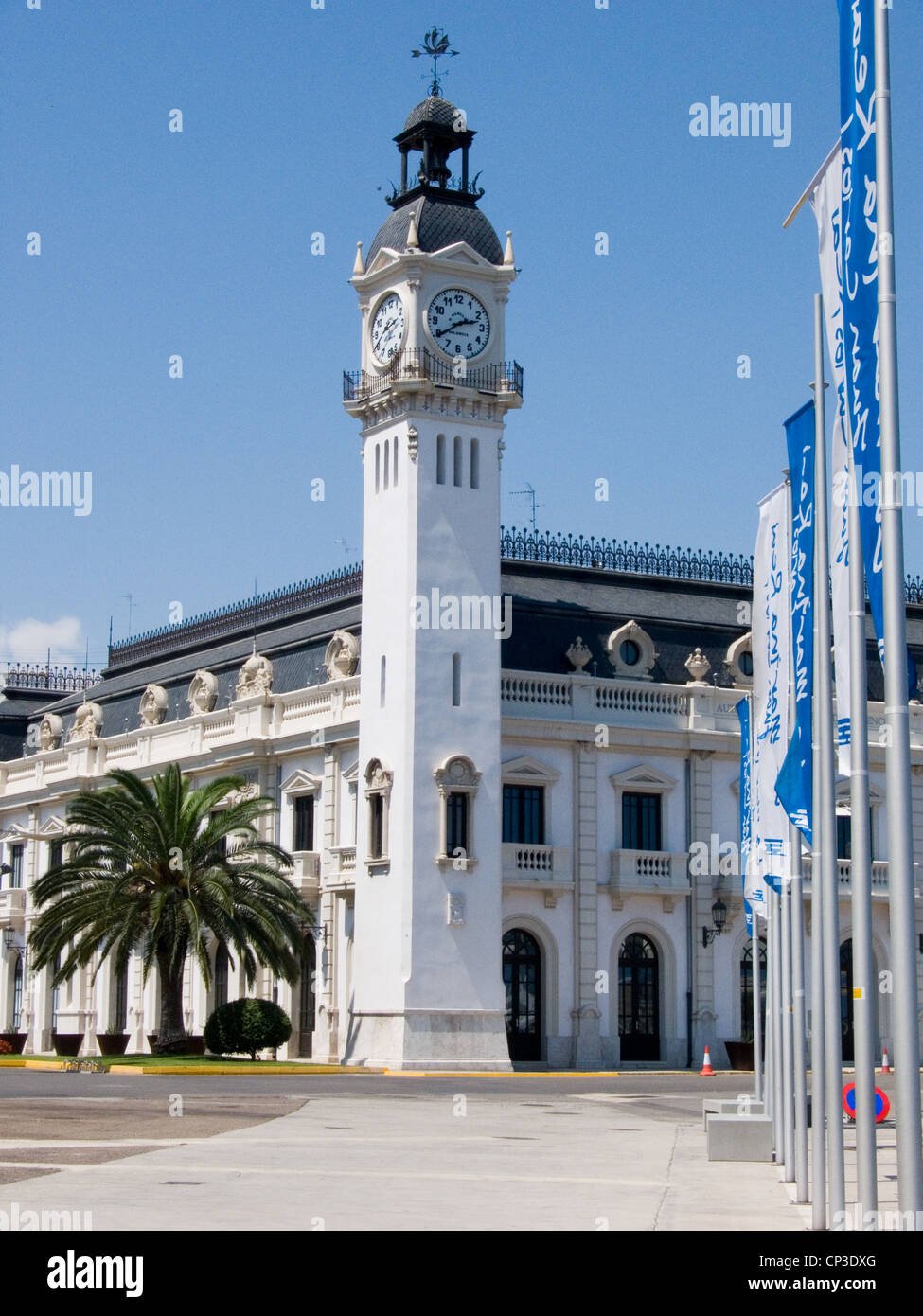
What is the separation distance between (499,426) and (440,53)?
11.1 metres

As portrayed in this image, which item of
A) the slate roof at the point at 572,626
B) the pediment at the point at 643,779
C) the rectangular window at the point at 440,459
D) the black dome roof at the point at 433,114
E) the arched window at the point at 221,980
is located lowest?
the arched window at the point at 221,980

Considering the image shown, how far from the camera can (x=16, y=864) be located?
72938 millimetres

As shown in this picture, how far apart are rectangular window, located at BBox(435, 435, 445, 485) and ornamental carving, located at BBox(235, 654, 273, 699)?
10523 millimetres

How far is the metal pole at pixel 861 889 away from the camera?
12766mm

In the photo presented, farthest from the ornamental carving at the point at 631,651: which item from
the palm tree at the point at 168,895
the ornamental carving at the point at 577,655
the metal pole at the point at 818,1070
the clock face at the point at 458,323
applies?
the metal pole at the point at 818,1070

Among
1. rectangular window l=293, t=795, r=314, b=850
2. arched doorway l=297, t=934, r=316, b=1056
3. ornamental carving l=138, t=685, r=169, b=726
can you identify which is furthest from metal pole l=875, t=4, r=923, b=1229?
ornamental carving l=138, t=685, r=169, b=726

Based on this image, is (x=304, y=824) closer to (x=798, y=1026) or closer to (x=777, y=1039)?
(x=777, y=1039)

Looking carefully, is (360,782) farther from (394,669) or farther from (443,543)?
(443,543)

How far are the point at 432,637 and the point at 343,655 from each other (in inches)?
216

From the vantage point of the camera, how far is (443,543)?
165ft

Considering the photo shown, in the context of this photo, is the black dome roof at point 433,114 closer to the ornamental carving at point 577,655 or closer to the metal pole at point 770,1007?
the ornamental carving at point 577,655

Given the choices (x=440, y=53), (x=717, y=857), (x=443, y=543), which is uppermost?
(x=440, y=53)

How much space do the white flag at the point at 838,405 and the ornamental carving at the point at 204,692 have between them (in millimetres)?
48422
